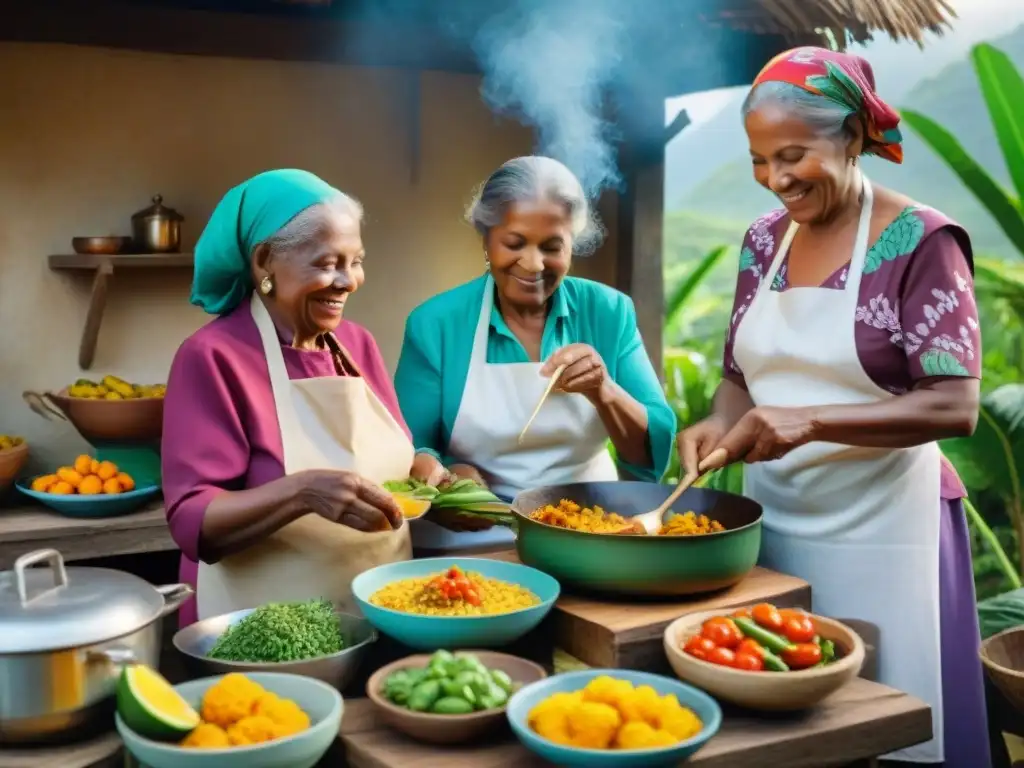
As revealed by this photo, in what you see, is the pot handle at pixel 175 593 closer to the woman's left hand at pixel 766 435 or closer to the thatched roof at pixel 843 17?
the woman's left hand at pixel 766 435

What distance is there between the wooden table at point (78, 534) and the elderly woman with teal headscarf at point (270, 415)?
4.95 ft

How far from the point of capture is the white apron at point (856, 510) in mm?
2531

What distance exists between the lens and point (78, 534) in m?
3.96

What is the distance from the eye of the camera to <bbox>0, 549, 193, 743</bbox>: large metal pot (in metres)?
1.67

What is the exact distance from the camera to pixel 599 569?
2133 mm

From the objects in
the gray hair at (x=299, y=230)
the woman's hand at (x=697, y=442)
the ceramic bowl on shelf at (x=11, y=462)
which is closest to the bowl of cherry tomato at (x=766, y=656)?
the woman's hand at (x=697, y=442)

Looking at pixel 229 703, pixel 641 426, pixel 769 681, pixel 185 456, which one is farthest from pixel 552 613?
pixel 641 426

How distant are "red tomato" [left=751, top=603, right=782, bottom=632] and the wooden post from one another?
3.33 metres

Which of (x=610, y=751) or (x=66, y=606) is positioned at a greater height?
(x=66, y=606)

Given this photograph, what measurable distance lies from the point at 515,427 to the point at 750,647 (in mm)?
1483

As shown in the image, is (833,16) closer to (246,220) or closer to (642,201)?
(642,201)

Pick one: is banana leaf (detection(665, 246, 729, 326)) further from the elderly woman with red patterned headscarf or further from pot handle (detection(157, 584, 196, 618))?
pot handle (detection(157, 584, 196, 618))

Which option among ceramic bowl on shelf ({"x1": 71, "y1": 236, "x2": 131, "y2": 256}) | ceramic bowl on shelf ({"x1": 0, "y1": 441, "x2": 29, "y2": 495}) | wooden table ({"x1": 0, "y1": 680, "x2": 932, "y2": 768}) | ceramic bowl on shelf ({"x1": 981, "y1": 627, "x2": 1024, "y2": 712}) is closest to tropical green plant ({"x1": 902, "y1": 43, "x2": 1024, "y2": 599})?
ceramic bowl on shelf ({"x1": 981, "y1": 627, "x2": 1024, "y2": 712})

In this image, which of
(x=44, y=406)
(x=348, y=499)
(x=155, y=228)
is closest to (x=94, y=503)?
(x=44, y=406)
